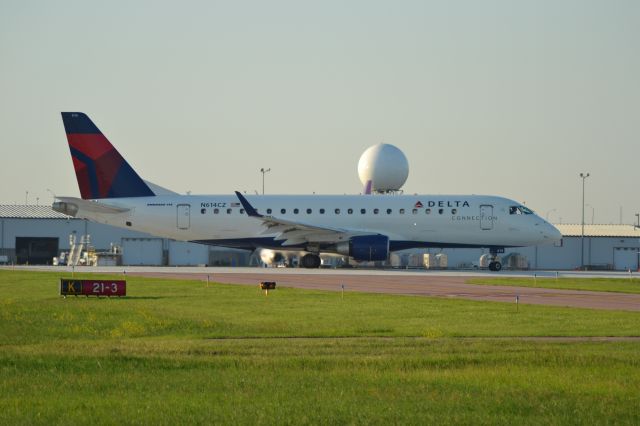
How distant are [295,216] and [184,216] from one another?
6817 mm

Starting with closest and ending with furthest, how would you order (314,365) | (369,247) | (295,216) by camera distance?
(314,365)
(369,247)
(295,216)

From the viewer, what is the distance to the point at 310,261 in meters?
64.3

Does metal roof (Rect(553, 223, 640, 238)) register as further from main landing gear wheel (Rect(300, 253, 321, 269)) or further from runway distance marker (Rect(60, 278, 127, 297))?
runway distance marker (Rect(60, 278, 127, 297))

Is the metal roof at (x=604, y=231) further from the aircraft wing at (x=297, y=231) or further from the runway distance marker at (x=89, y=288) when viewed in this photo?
the runway distance marker at (x=89, y=288)

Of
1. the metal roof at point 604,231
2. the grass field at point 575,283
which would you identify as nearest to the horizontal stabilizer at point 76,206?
the grass field at point 575,283

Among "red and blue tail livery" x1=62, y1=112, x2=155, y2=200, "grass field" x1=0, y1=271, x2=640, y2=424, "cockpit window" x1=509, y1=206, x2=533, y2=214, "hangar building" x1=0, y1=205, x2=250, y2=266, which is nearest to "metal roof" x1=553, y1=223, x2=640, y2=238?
"hangar building" x1=0, y1=205, x2=250, y2=266

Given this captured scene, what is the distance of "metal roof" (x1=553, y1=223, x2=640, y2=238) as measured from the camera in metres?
95.8

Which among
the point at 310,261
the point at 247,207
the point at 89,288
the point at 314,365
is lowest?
the point at 314,365

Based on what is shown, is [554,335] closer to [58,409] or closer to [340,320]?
[340,320]

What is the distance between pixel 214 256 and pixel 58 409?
7186 centimetres

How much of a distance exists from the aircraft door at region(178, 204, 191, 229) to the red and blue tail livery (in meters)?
3.83

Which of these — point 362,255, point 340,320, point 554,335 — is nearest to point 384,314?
point 340,320

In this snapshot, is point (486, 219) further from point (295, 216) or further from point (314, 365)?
point (314, 365)

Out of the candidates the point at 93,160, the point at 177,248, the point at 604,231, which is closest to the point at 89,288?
the point at 93,160
